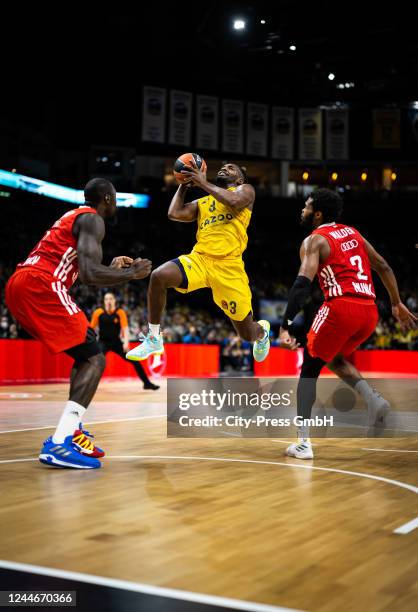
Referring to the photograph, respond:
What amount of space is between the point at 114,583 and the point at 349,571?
86cm

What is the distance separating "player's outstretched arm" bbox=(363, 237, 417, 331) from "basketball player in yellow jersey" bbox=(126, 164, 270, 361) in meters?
1.25

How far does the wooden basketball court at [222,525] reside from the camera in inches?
95.8

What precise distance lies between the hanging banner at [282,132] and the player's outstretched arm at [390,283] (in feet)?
78.9

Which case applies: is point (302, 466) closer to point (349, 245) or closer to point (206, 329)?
Result: point (349, 245)

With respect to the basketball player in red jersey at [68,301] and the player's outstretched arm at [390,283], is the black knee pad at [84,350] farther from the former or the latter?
the player's outstretched arm at [390,283]

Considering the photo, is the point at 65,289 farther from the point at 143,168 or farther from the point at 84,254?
the point at 143,168

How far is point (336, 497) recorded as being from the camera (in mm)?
4031

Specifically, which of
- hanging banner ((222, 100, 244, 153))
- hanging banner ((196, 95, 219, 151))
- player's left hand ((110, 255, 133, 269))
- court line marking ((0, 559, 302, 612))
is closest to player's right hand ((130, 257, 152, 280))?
player's left hand ((110, 255, 133, 269))

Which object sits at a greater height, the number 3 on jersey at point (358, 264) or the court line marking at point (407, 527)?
the number 3 on jersey at point (358, 264)

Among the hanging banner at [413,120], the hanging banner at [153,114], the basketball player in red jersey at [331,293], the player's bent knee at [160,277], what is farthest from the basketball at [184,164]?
the hanging banner at [413,120]

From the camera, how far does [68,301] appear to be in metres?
4.97

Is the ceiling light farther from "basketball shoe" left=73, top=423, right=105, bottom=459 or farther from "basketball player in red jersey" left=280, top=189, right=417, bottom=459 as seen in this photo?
"basketball shoe" left=73, top=423, right=105, bottom=459

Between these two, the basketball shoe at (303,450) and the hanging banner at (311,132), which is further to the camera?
the hanging banner at (311,132)

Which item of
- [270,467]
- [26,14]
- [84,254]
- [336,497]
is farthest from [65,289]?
[26,14]
